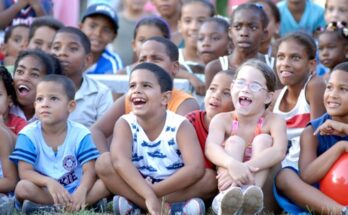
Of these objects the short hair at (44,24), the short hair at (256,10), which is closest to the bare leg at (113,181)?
the short hair at (256,10)

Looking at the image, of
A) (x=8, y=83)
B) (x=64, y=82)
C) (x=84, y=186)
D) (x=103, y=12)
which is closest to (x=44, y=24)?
(x=103, y=12)

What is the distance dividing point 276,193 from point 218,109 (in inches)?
29.0

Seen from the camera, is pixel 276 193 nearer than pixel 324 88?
Yes

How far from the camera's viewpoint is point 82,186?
20.5 feet

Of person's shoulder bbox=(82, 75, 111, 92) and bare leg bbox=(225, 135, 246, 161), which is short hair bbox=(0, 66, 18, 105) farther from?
bare leg bbox=(225, 135, 246, 161)

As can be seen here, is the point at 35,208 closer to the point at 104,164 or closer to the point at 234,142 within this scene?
the point at 104,164

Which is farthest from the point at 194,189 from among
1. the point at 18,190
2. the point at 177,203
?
the point at 18,190

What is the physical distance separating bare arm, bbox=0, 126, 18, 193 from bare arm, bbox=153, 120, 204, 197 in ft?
3.13

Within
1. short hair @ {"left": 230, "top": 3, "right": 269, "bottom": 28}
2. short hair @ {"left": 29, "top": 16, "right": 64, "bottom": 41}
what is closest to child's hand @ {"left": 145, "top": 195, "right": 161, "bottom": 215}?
short hair @ {"left": 230, "top": 3, "right": 269, "bottom": 28}

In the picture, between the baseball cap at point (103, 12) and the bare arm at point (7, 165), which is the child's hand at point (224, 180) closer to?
the bare arm at point (7, 165)

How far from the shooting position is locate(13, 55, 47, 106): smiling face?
7.01 metres

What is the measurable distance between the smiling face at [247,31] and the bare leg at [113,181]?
6.50 ft

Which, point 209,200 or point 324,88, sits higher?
point 324,88

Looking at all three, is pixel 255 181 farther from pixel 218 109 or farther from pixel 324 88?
pixel 324 88
